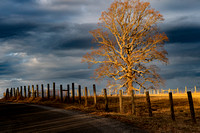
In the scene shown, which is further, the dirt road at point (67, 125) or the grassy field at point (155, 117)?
the grassy field at point (155, 117)

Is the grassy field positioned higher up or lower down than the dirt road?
lower down

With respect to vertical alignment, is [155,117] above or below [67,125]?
below

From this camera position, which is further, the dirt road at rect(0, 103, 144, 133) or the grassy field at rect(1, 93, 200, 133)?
the grassy field at rect(1, 93, 200, 133)

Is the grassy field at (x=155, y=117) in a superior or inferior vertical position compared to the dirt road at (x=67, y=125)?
inferior

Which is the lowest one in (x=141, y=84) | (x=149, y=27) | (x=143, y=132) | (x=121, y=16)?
(x=143, y=132)

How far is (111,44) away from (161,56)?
7253 millimetres

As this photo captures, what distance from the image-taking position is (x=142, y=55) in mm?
28344

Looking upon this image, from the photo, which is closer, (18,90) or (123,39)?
(123,39)

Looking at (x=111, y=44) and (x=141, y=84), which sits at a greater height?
(x=111, y=44)

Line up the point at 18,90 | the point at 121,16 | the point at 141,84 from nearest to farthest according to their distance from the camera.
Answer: the point at 141,84 < the point at 121,16 < the point at 18,90

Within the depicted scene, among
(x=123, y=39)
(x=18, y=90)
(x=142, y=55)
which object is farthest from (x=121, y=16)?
(x=18, y=90)

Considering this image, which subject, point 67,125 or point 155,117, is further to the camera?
point 155,117

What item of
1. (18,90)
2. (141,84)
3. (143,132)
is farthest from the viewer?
(18,90)

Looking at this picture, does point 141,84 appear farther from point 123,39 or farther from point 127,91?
point 123,39
